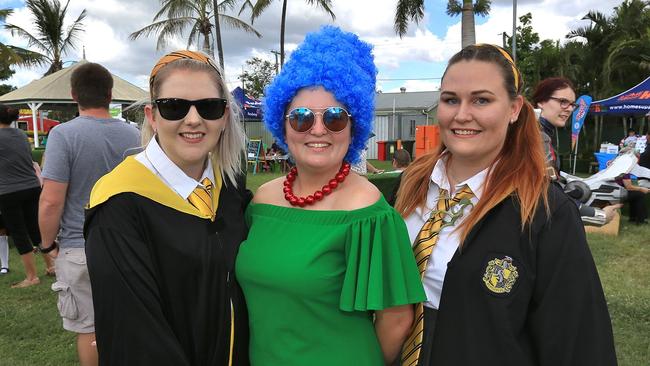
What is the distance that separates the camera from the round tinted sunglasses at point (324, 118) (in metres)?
1.79

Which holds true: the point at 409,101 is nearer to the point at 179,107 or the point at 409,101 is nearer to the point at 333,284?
the point at 179,107

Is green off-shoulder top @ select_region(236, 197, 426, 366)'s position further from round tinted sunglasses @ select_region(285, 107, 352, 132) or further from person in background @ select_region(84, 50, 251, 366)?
round tinted sunglasses @ select_region(285, 107, 352, 132)

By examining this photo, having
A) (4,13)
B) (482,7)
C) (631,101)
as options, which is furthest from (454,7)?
(4,13)

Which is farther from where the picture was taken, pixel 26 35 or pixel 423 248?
pixel 26 35

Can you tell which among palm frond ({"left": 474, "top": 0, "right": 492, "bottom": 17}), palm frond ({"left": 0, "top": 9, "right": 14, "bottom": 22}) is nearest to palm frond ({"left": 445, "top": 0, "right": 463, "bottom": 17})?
palm frond ({"left": 474, "top": 0, "right": 492, "bottom": 17})

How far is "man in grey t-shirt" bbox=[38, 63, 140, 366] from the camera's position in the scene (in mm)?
3014

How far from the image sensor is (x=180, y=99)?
181cm

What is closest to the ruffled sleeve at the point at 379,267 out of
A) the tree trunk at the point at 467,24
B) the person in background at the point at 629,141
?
the person in background at the point at 629,141

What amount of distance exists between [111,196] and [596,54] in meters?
29.8

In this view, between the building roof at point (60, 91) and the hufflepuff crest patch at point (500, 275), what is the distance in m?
10.2

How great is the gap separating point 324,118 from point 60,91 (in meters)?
11.2

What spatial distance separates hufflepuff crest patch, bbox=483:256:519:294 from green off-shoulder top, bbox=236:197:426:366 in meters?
0.24

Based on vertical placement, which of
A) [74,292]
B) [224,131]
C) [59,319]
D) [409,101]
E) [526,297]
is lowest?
[59,319]

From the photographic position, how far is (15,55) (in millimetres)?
16484
